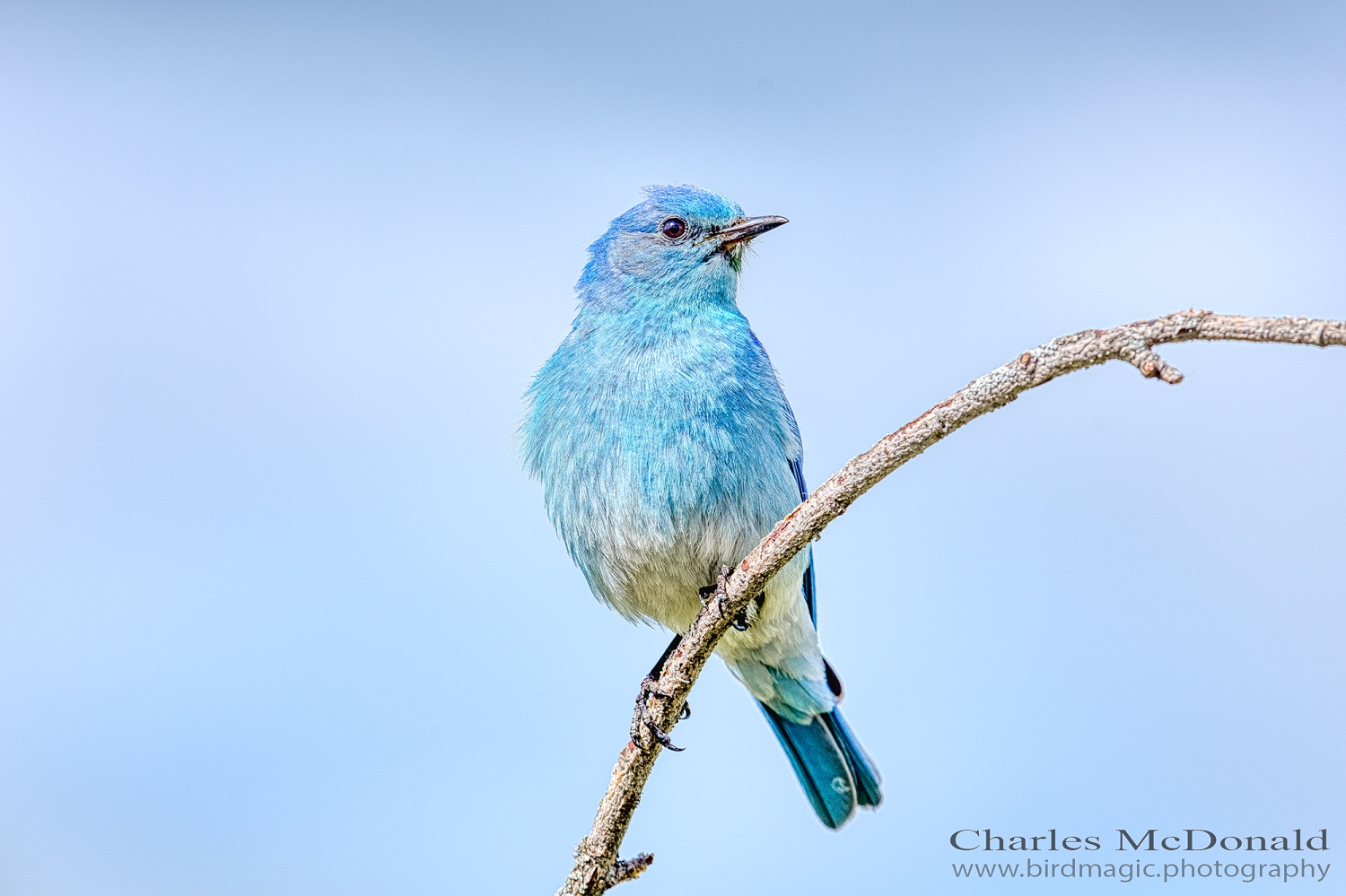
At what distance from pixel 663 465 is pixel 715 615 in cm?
159

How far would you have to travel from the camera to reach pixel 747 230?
7.14 m

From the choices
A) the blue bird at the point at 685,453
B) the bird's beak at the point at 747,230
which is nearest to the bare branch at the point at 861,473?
the blue bird at the point at 685,453

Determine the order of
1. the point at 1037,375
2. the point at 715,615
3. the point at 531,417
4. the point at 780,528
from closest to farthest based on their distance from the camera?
the point at 1037,375
the point at 780,528
the point at 715,615
the point at 531,417

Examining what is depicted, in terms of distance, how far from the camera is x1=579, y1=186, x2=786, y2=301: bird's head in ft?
23.2

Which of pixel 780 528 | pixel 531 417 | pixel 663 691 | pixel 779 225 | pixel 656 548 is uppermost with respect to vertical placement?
pixel 779 225

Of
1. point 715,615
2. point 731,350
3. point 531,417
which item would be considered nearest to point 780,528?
point 715,615

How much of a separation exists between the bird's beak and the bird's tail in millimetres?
2930

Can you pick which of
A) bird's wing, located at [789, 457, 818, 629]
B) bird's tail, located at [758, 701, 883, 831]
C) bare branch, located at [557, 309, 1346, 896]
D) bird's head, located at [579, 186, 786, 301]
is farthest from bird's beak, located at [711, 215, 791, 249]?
bird's tail, located at [758, 701, 883, 831]

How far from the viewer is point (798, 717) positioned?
761cm

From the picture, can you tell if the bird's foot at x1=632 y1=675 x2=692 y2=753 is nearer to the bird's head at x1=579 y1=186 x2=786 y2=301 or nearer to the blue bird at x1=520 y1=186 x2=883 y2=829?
the blue bird at x1=520 y1=186 x2=883 y2=829

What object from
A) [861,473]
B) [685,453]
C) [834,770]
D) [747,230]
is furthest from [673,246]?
[861,473]

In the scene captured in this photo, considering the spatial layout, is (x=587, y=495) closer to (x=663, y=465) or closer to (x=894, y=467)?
(x=663, y=465)

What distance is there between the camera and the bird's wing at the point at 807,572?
6.95 metres

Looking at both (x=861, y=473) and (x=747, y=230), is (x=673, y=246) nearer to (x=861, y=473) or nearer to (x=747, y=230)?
(x=747, y=230)
